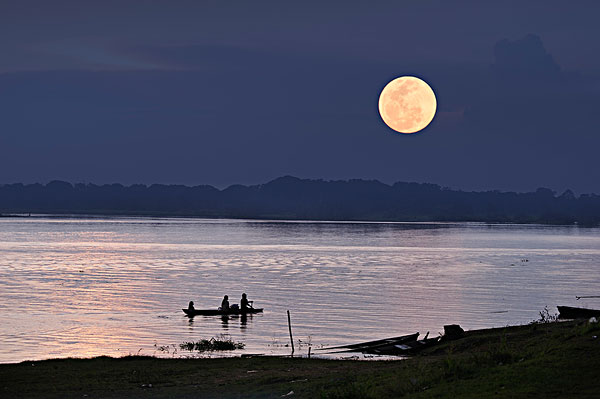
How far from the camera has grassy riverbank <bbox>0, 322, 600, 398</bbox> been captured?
1910 centimetres

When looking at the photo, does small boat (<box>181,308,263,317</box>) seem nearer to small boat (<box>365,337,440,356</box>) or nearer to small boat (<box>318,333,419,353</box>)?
small boat (<box>318,333,419,353</box>)

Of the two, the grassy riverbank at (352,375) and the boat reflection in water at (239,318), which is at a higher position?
the grassy riverbank at (352,375)

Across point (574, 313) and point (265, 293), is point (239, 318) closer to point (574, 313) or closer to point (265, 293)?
point (265, 293)

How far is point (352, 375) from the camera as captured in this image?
2486 cm

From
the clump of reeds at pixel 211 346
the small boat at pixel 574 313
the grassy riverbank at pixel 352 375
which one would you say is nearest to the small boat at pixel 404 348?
the grassy riverbank at pixel 352 375

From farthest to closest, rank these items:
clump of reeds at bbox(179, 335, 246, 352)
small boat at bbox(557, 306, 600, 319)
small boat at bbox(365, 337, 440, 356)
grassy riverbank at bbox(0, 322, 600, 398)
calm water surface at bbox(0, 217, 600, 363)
A: calm water surface at bbox(0, 217, 600, 363), small boat at bbox(557, 306, 600, 319), clump of reeds at bbox(179, 335, 246, 352), small boat at bbox(365, 337, 440, 356), grassy riverbank at bbox(0, 322, 600, 398)

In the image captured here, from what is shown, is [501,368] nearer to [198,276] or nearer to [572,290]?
[572,290]

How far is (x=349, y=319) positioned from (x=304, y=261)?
55436 millimetres

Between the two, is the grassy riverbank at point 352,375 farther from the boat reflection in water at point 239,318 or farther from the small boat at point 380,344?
the boat reflection in water at point 239,318

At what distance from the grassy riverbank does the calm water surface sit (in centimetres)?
703

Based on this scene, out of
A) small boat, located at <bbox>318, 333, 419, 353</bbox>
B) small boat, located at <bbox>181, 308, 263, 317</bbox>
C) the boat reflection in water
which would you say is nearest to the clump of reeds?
small boat, located at <bbox>318, 333, 419, 353</bbox>

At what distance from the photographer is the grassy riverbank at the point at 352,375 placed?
1910 centimetres

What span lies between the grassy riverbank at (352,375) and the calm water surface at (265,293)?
7034 millimetres

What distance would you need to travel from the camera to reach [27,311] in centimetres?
5262
